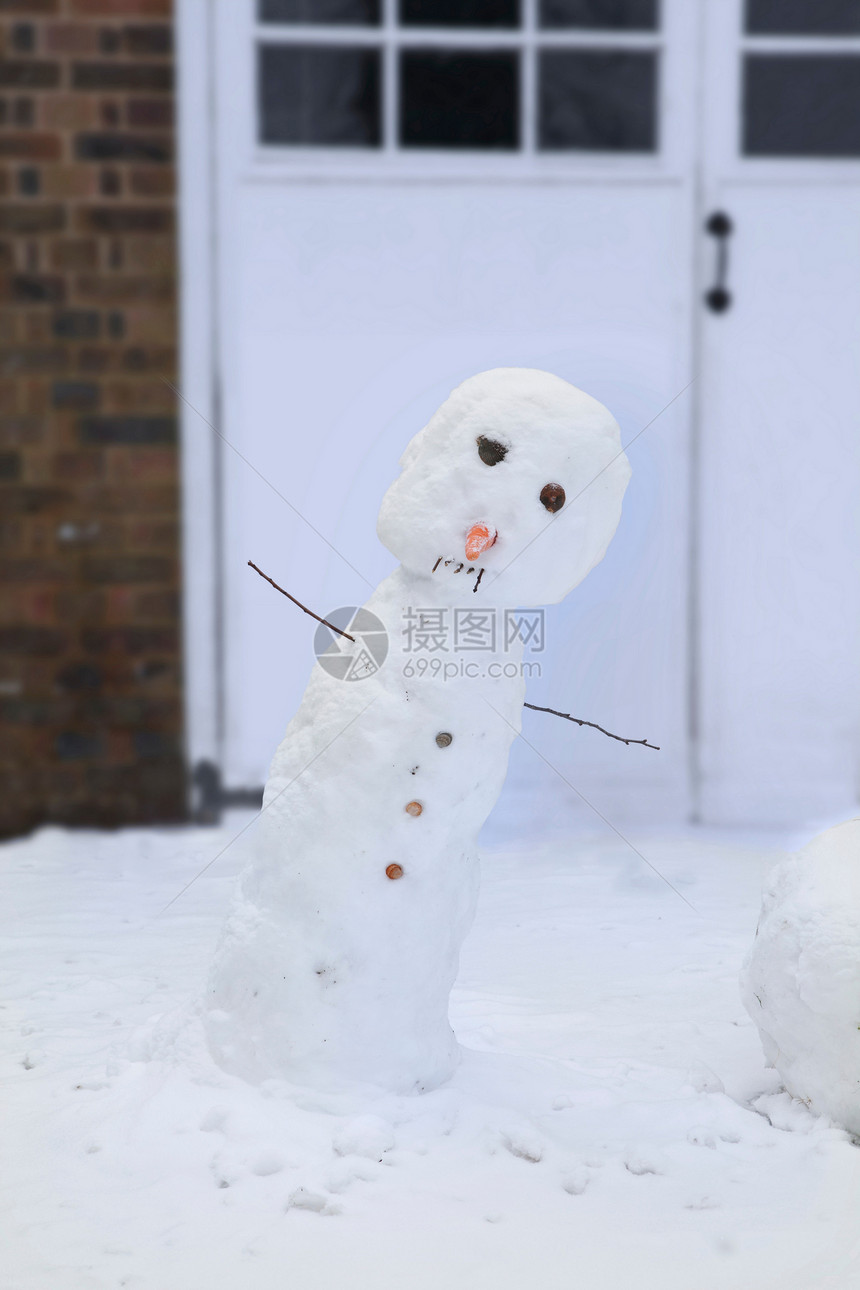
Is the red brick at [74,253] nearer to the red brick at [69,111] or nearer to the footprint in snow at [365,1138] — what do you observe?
the red brick at [69,111]

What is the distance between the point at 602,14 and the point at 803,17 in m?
0.57

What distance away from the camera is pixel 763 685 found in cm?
330

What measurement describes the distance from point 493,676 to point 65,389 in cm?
210

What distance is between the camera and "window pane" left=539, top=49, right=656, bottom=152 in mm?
3176

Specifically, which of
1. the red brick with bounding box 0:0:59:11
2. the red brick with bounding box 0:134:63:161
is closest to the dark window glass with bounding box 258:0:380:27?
the red brick with bounding box 0:0:59:11

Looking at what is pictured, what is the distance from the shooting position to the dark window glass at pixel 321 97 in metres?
3.12

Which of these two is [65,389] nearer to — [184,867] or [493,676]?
[184,867]

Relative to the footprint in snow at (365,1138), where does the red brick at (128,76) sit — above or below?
above

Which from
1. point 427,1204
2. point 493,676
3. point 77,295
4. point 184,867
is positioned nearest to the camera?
point 427,1204

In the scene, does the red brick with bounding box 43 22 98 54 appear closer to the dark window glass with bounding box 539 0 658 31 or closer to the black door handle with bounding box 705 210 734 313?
the dark window glass with bounding box 539 0 658 31

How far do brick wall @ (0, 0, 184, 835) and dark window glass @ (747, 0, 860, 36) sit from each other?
163 centimetres

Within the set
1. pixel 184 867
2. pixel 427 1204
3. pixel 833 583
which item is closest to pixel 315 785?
pixel 427 1204

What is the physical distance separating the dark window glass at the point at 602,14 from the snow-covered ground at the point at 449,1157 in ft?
8.36

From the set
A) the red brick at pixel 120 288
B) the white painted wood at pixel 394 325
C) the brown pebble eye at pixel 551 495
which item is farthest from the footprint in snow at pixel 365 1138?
the red brick at pixel 120 288
